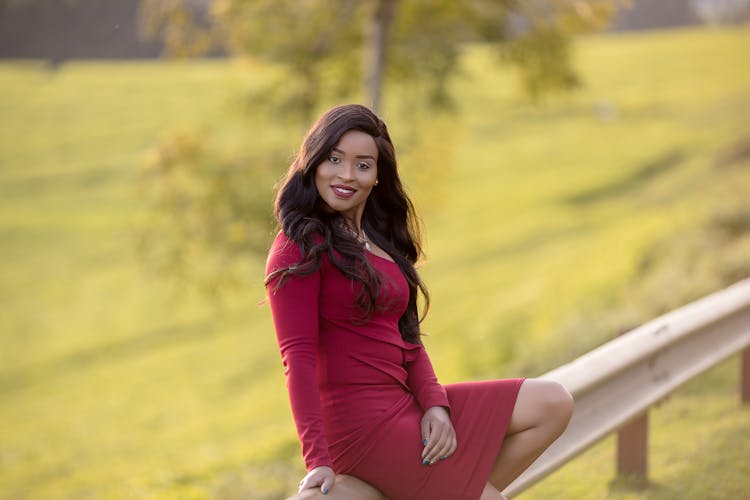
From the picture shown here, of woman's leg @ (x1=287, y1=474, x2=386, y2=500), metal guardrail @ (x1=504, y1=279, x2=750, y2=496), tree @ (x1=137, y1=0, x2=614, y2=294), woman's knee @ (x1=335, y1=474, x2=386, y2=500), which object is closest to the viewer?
woman's leg @ (x1=287, y1=474, x2=386, y2=500)

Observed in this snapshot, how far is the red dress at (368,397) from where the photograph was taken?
2.62m

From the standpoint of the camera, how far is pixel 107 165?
3628cm

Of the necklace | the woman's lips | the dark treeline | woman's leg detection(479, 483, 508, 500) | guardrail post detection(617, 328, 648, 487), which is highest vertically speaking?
the dark treeline

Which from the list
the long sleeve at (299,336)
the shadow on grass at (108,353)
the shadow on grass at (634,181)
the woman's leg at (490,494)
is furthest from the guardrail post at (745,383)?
the shadow on grass at (634,181)

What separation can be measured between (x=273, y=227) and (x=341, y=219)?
5.53 feet

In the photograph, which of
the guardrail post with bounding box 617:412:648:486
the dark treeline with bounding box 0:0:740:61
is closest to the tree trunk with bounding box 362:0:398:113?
the guardrail post with bounding box 617:412:648:486

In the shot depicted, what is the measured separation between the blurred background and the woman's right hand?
1.23 meters

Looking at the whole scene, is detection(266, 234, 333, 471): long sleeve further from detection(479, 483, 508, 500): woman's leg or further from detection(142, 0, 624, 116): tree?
detection(142, 0, 624, 116): tree

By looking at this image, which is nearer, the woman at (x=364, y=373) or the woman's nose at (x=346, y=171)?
the woman at (x=364, y=373)

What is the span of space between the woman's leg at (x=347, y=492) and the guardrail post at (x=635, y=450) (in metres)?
1.86

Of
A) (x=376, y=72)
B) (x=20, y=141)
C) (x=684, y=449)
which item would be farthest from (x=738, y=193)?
(x=20, y=141)

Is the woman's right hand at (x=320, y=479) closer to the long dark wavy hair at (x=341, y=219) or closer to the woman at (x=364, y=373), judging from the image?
the woman at (x=364, y=373)

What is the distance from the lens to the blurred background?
9.34m

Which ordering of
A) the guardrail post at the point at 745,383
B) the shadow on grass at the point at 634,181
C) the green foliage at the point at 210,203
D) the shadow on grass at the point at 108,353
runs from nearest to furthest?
the guardrail post at the point at 745,383
the green foliage at the point at 210,203
the shadow on grass at the point at 108,353
the shadow on grass at the point at 634,181
